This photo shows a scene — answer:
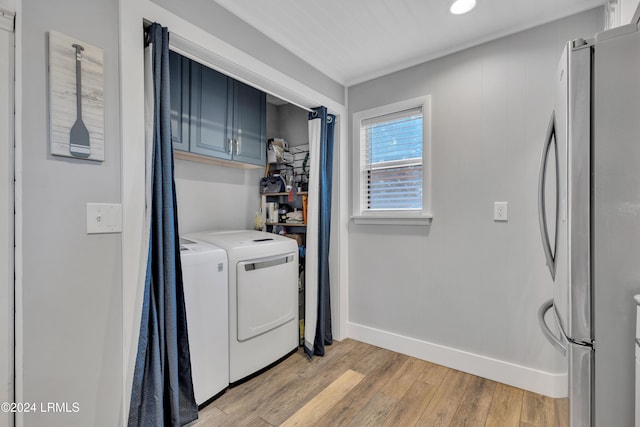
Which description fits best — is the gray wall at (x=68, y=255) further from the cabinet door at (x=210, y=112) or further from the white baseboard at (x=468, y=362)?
the white baseboard at (x=468, y=362)

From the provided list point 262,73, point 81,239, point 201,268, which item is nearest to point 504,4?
point 262,73

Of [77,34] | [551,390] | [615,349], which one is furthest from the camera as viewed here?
[551,390]

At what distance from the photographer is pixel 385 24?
6.20 ft

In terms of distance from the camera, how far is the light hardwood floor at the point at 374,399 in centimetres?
164

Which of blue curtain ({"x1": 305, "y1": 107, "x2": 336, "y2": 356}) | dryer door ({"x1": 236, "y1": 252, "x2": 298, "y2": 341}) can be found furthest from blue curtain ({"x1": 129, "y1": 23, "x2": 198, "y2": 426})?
blue curtain ({"x1": 305, "y1": 107, "x2": 336, "y2": 356})

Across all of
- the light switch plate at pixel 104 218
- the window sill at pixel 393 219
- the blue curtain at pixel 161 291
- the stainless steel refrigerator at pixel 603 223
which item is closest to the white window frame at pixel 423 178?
the window sill at pixel 393 219

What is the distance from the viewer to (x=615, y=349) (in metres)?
0.94

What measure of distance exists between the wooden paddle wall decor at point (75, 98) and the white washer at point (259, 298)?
3.15ft

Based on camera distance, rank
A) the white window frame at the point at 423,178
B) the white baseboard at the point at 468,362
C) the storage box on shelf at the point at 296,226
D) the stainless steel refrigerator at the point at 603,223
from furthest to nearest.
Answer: the storage box on shelf at the point at 296,226
the white window frame at the point at 423,178
the white baseboard at the point at 468,362
the stainless steel refrigerator at the point at 603,223

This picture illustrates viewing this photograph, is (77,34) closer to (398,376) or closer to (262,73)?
(262,73)

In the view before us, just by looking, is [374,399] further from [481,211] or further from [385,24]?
[385,24]

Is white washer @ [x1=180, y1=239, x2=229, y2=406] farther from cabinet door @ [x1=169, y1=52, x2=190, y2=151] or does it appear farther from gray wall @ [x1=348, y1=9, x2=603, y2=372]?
gray wall @ [x1=348, y1=9, x2=603, y2=372]

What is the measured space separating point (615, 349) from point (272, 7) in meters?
2.21

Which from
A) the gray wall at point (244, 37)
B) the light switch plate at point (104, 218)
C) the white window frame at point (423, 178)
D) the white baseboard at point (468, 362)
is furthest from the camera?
the white window frame at point (423, 178)
